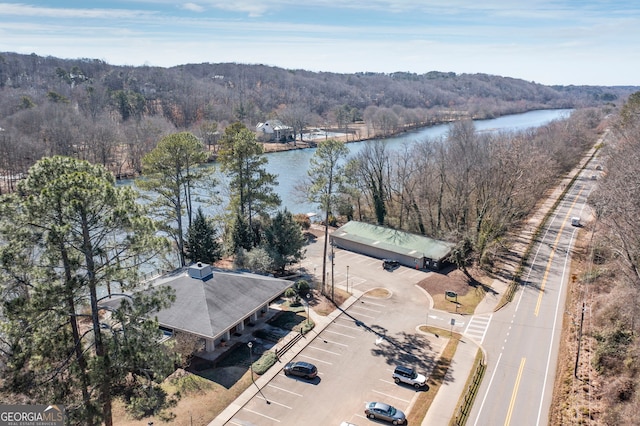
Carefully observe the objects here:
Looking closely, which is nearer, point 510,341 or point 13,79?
point 510,341

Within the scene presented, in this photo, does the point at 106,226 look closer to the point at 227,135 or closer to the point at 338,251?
the point at 227,135

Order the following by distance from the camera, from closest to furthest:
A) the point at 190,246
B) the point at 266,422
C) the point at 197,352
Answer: the point at 266,422 < the point at 197,352 < the point at 190,246

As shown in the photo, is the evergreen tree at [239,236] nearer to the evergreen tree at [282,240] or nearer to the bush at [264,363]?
the evergreen tree at [282,240]

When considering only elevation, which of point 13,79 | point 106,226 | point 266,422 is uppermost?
point 13,79

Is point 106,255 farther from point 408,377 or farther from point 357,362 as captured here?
point 408,377

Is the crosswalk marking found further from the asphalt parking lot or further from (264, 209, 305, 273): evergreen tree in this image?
(264, 209, 305, 273): evergreen tree

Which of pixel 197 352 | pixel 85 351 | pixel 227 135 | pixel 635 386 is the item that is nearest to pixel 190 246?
pixel 227 135
